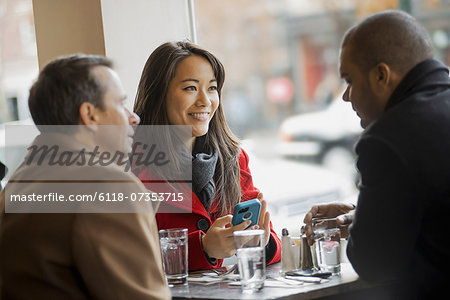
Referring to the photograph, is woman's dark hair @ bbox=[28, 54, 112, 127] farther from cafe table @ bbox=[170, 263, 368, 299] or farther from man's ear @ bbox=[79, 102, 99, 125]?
cafe table @ bbox=[170, 263, 368, 299]

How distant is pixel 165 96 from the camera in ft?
Result: 8.48

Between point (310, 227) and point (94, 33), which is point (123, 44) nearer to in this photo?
point (94, 33)

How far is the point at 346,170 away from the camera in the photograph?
7.83 meters

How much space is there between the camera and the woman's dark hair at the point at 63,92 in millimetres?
1722

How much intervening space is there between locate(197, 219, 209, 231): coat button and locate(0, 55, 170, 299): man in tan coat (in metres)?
0.64

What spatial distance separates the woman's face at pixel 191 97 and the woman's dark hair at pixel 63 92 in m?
0.80

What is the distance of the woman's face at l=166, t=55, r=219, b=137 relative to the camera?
2557mm

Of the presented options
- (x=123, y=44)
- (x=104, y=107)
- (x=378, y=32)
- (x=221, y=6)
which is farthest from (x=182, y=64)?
(x=221, y=6)

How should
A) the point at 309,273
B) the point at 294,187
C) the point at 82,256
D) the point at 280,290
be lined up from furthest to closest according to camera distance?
the point at 294,187
the point at 309,273
the point at 280,290
the point at 82,256


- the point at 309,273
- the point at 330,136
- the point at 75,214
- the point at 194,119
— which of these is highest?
the point at 194,119

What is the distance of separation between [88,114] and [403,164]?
0.92 metres

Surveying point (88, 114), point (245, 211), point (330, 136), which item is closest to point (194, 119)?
point (245, 211)

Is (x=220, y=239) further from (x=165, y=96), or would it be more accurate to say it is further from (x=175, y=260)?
(x=165, y=96)

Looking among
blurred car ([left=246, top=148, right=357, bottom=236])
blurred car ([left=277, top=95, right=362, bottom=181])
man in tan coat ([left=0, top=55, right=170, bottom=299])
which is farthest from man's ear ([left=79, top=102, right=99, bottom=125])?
blurred car ([left=277, top=95, right=362, bottom=181])
